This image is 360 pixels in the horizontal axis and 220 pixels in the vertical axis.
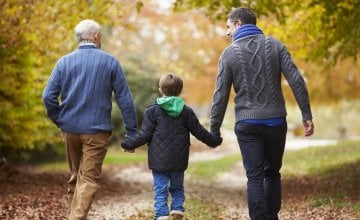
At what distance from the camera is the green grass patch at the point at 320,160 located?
1353 cm

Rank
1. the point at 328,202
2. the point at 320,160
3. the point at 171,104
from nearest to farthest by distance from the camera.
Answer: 1. the point at 171,104
2. the point at 328,202
3. the point at 320,160

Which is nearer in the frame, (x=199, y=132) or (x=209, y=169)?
(x=199, y=132)

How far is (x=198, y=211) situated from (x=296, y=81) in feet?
10.4

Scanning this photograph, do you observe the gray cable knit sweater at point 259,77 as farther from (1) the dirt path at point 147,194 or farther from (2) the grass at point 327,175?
(1) the dirt path at point 147,194

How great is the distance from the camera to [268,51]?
19.0 ft

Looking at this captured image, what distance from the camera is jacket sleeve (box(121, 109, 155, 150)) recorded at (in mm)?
6336

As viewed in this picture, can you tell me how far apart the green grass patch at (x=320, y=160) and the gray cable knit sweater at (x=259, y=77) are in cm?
713

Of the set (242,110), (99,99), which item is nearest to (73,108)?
(99,99)

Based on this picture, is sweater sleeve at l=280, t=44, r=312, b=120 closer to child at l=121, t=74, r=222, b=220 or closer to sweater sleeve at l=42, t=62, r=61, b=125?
child at l=121, t=74, r=222, b=220

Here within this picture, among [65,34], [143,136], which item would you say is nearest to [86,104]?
[143,136]

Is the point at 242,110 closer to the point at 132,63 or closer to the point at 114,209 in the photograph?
the point at 114,209

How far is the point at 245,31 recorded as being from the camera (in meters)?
5.89

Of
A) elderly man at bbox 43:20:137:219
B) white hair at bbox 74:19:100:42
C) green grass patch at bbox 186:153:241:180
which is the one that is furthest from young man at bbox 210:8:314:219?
green grass patch at bbox 186:153:241:180

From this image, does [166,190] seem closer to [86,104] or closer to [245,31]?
[86,104]
